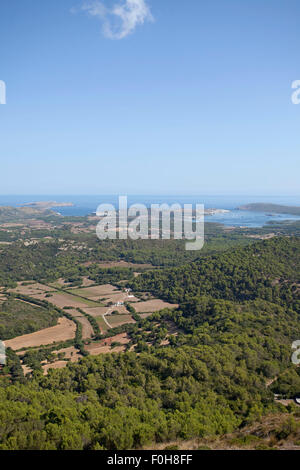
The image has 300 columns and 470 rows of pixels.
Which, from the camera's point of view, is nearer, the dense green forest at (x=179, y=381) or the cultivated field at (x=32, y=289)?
the dense green forest at (x=179, y=381)

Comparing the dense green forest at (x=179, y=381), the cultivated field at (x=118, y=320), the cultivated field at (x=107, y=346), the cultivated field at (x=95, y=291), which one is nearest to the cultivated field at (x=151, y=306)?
the cultivated field at (x=118, y=320)

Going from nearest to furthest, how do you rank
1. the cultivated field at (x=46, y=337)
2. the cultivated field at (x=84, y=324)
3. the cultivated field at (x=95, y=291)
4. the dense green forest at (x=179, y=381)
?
the dense green forest at (x=179, y=381)
the cultivated field at (x=46, y=337)
the cultivated field at (x=84, y=324)
the cultivated field at (x=95, y=291)

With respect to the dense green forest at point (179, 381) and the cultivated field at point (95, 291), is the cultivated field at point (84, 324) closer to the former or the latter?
the dense green forest at point (179, 381)

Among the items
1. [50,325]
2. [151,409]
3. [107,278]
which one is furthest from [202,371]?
[107,278]

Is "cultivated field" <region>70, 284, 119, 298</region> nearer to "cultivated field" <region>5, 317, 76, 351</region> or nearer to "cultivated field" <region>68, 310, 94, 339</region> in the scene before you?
"cultivated field" <region>68, 310, 94, 339</region>

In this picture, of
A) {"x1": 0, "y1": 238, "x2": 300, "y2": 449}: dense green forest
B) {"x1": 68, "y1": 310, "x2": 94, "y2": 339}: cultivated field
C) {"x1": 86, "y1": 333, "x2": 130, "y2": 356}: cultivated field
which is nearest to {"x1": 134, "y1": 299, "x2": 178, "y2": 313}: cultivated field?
{"x1": 0, "y1": 238, "x2": 300, "y2": 449}: dense green forest

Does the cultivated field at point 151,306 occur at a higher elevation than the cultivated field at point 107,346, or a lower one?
higher

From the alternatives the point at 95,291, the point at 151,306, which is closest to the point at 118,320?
the point at 151,306
